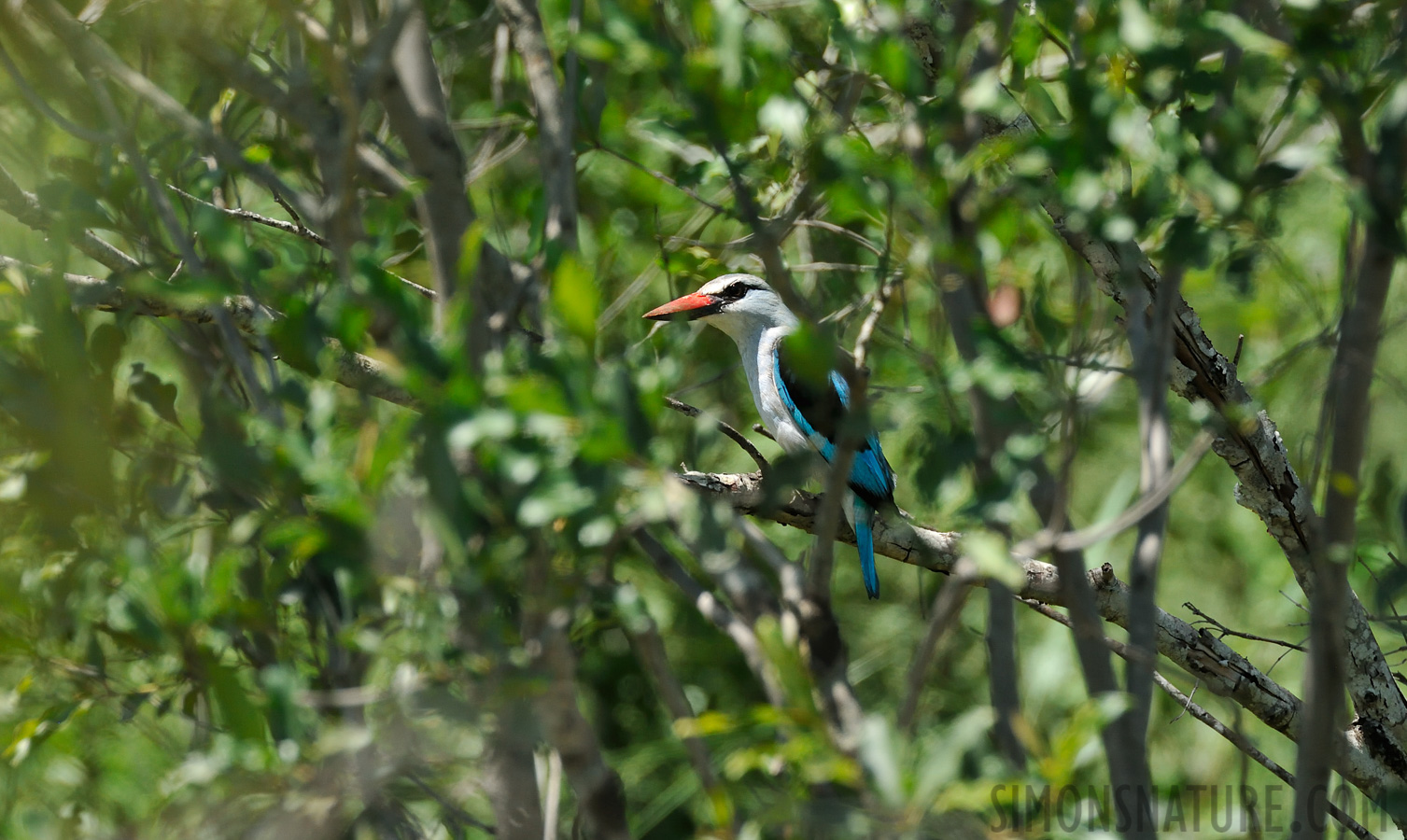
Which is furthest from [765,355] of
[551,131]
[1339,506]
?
[1339,506]

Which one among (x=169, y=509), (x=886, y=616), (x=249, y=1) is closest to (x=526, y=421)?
(x=169, y=509)

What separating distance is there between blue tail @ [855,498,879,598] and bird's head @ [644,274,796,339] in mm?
935

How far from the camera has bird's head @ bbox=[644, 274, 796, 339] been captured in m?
4.70

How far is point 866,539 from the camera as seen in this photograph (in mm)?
3988

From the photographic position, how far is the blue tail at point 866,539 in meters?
3.99

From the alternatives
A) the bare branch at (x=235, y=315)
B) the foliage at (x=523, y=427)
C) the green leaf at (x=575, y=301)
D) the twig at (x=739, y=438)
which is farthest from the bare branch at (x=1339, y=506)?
the bare branch at (x=235, y=315)

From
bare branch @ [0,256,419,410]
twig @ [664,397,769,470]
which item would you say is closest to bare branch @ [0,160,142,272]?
bare branch @ [0,256,419,410]

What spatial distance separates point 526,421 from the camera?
140 cm

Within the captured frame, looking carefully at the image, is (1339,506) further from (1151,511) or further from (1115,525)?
(1115,525)

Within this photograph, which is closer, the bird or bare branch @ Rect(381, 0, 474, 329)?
bare branch @ Rect(381, 0, 474, 329)

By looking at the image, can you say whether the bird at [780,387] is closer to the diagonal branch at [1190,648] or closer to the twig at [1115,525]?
the diagonal branch at [1190,648]

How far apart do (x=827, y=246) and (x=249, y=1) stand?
2117mm

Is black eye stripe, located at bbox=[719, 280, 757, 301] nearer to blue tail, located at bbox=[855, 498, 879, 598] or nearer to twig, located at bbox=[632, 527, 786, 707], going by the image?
blue tail, located at bbox=[855, 498, 879, 598]

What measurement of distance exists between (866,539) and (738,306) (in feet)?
4.03
